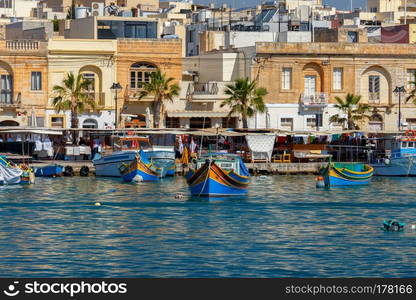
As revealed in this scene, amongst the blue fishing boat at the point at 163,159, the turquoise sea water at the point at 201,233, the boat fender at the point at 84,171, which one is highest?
the blue fishing boat at the point at 163,159

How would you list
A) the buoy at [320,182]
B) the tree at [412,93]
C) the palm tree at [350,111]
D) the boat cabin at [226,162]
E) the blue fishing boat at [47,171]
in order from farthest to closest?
the tree at [412,93]
the palm tree at [350,111]
the blue fishing boat at [47,171]
the buoy at [320,182]
the boat cabin at [226,162]

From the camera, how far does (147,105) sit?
83.9m

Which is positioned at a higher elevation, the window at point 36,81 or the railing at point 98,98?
the window at point 36,81

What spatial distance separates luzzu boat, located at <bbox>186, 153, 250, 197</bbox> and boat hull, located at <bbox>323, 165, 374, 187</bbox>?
8.10m

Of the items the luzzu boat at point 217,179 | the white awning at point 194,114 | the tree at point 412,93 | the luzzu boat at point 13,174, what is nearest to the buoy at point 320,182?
the luzzu boat at point 217,179

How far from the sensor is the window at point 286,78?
8538 centimetres

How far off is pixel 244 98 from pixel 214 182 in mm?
23428

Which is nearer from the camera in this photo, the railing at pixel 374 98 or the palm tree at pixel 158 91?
the palm tree at pixel 158 91

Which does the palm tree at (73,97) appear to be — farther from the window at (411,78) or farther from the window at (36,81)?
the window at (411,78)

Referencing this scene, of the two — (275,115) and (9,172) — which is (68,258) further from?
(275,115)

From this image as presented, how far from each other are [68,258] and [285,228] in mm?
10608

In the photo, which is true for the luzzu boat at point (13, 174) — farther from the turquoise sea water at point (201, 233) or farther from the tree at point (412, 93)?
the tree at point (412, 93)

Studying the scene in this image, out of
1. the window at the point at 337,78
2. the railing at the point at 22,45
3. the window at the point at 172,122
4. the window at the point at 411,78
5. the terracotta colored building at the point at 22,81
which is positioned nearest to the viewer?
the terracotta colored building at the point at 22,81

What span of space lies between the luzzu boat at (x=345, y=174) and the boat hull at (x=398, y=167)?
6.19 meters
